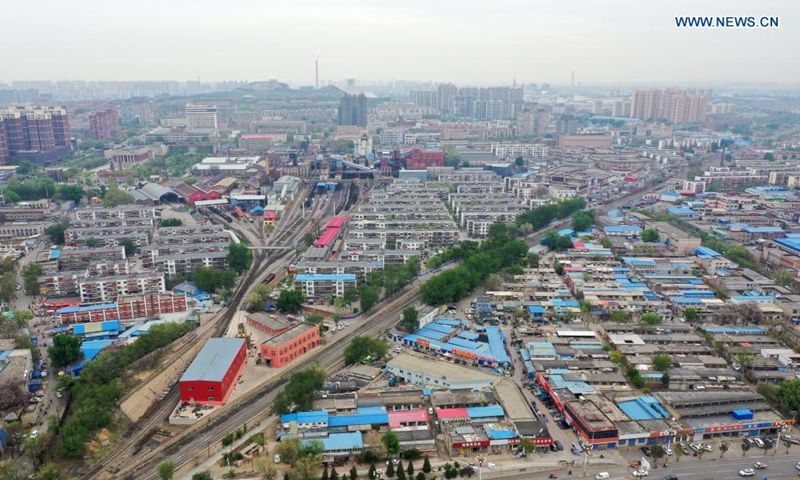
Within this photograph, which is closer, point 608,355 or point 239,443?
point 239,443

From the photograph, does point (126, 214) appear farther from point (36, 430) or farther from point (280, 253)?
point (36, 430)

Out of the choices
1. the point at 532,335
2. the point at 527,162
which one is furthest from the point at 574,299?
the point at 527,162

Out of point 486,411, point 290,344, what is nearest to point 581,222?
point 486,411

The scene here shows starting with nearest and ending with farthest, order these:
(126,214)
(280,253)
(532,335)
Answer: (532,335) → (280,253) → (126,214)

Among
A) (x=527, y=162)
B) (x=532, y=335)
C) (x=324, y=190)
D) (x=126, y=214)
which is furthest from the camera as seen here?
(x=527, y=162)

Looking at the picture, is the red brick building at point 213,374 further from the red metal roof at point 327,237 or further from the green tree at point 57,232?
the green tree at point 57,232

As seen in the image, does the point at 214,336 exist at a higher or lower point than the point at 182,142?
lower

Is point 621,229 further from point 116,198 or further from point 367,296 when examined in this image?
point 116,198
